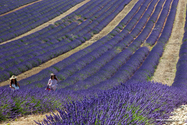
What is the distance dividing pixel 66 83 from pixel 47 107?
5341 millimetres

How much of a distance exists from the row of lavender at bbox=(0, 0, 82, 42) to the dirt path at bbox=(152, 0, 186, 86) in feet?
50.6

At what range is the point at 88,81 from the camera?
10.9 meters

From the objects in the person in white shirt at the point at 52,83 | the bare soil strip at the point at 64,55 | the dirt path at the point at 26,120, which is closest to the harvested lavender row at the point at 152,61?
the person in white shirt at the point at 52,83

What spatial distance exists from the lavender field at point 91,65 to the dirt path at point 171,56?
1.53ft

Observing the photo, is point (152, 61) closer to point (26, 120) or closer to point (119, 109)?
point (119, 109)

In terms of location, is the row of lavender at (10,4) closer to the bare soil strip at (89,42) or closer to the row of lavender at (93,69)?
the bare soil strip at (89,42)

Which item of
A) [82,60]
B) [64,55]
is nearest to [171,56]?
[82,60]

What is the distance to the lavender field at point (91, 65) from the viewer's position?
404 centimetres

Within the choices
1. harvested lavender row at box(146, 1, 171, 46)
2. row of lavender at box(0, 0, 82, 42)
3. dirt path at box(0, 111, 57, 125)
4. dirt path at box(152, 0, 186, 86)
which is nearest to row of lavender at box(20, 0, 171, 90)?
dirt path at box(152, 0, 186, 86)

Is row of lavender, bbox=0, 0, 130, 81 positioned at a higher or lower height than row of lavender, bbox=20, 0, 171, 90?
higher

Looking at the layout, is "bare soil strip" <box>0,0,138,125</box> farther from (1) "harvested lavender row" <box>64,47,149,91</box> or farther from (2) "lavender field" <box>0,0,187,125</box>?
(1) "harvested lavender row" <box>64,47,149,91</box>

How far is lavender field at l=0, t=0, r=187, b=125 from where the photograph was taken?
13.3ft

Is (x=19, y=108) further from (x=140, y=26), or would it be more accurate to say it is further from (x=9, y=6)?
(x=9, y=6)

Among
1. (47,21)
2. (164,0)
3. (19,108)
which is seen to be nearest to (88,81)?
(19,108)
